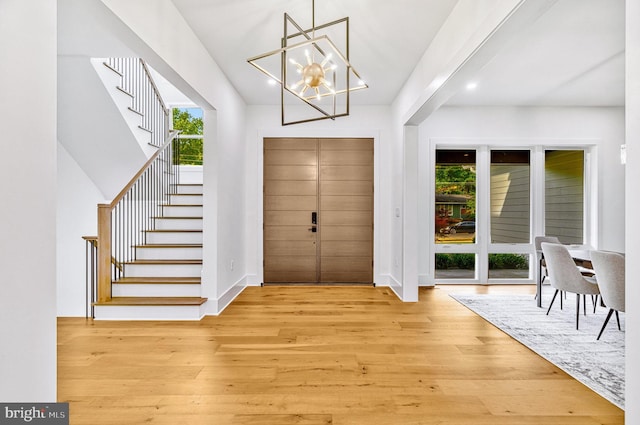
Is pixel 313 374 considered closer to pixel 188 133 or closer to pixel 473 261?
pixel 473 261

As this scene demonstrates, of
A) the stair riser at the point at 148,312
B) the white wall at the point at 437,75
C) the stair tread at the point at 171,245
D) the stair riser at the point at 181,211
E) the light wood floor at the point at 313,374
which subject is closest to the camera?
the light wood floor at the point at 313,374

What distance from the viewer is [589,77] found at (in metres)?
4.35

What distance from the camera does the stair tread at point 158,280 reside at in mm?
3971

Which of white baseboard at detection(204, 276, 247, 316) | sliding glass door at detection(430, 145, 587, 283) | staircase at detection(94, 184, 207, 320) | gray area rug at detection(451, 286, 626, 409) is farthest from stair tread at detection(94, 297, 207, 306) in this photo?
sliding glass door at detection(430, 145, 587, 283)

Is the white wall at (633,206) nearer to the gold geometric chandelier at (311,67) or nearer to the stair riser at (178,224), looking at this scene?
the gold geometric chandelier at (311,67)

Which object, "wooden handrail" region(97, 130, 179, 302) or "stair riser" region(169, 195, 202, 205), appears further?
"stair riser" region(169, 195, 202, 205)

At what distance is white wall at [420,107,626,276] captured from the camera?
219 inches

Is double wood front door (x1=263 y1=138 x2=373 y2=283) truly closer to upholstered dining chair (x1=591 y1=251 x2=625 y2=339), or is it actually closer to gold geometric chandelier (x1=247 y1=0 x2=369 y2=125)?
gold geometric chandelier (x1=247 y1=0 x2=369 y2=125)

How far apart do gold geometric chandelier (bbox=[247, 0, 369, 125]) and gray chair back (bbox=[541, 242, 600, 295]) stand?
8.86 ft

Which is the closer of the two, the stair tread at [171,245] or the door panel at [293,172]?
the stair tread at [171,245]

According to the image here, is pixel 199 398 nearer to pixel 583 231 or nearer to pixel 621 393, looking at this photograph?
pixel 621 393

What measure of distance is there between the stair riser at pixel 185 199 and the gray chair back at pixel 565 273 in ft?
16.1

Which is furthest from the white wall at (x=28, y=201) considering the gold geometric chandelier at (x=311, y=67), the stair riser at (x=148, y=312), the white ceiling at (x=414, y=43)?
the stair riser at (x=148, y=312)

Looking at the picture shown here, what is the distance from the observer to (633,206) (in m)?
1.32
